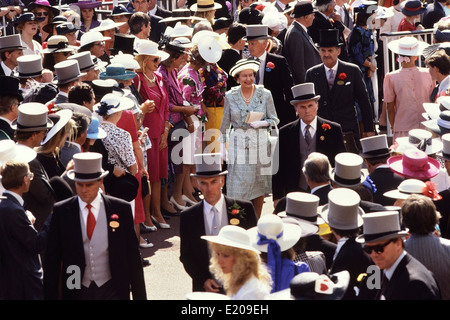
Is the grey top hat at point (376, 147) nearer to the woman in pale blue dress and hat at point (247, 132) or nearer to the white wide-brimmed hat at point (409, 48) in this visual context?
the woman in pale blue dress and hat at point (247, 132)

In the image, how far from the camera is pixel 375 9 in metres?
15.0

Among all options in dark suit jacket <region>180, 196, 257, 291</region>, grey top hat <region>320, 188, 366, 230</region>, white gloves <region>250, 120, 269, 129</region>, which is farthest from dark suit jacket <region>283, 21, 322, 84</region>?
grey top hat <region>320, 188, 366, 230</region>

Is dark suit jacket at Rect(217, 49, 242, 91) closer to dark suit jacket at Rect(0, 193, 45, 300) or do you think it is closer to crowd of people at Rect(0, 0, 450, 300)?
crowd of people at Rect(0, 0, 450, 300)

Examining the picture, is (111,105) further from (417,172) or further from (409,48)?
(409,48)

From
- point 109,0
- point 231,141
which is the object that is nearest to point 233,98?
point 231,141

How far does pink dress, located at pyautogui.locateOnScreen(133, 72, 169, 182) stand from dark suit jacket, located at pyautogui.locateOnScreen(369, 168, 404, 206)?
12.0ft

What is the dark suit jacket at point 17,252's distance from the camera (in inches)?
286

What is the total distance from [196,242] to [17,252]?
141 centimetres

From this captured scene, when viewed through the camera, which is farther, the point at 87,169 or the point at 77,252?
the point at 87,169

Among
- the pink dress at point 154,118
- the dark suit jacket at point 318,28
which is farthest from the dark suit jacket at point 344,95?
the dark suit jacket at point 318,28

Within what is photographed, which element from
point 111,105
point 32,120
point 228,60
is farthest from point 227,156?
point 32,120

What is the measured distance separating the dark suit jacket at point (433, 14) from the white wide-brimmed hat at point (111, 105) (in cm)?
801

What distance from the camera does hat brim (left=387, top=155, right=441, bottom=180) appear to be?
27.9ft

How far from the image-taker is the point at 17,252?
24.1 ft
